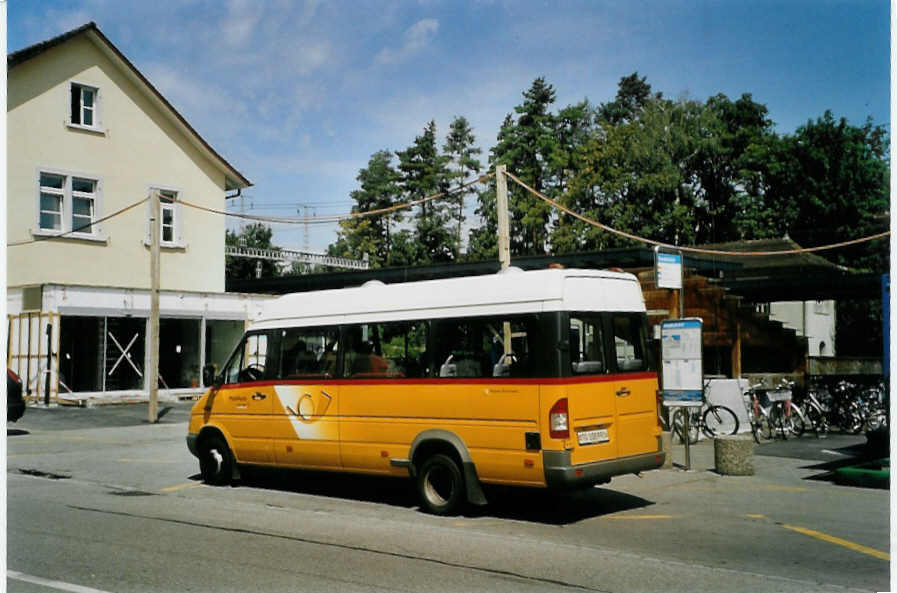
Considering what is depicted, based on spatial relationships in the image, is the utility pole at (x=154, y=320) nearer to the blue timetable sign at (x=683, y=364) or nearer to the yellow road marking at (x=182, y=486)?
the yellow road marking at (x=182, y=486)

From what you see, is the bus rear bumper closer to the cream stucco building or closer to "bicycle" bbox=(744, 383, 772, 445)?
"bicycle" bbox=(744, 383, 772, 445)

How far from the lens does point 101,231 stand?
2869 cm

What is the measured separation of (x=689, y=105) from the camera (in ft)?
174

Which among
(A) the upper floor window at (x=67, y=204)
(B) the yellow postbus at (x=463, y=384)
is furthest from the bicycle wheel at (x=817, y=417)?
(A) the upper floor window at (x=67, y=204)

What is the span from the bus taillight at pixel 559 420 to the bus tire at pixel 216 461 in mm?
4772

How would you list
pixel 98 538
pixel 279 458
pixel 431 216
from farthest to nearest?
pixel 431 216
pixel 279 458
pixel 98 538


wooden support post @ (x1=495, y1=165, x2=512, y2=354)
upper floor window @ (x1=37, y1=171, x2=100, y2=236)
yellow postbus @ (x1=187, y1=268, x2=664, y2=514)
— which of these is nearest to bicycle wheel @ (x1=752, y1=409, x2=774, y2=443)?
wooden support post @ (x1=495, y1=165, x2=512, y2=354)

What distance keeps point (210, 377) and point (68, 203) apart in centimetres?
1823

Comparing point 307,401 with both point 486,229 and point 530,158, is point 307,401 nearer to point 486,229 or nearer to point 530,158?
point 530,158

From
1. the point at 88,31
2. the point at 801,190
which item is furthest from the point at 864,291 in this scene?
→ the point at 88,31

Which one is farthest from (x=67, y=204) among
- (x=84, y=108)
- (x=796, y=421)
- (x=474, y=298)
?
(x=474, y=298)

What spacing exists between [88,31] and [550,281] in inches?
937

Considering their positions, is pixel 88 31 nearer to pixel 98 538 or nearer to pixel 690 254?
pixel 690 254

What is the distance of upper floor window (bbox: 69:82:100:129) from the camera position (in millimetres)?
28812
